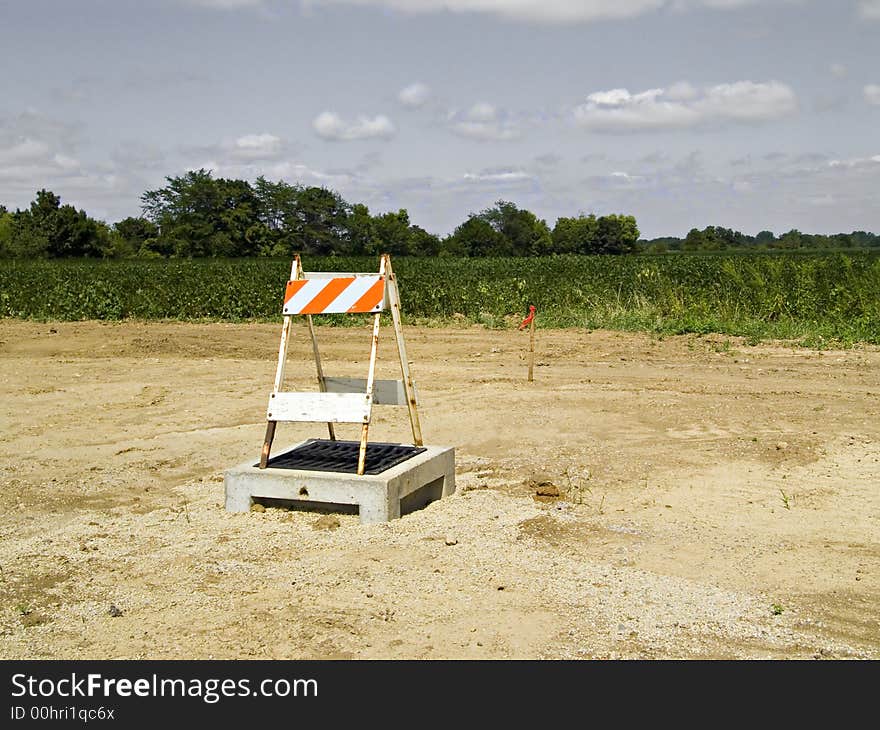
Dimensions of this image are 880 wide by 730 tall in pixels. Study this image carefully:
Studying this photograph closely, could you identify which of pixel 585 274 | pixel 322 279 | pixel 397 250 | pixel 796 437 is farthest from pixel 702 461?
pixel 397 250

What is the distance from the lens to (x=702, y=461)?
823 cm

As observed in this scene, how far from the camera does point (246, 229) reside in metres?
84.8

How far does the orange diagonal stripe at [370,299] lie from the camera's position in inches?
269

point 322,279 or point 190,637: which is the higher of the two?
point 322,279

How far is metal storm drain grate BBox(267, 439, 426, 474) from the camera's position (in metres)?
7.00

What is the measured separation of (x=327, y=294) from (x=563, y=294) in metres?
17.7

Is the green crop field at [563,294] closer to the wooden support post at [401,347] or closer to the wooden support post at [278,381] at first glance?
the wooden support post at [401,347]

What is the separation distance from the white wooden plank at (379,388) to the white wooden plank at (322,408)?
0.43 metres

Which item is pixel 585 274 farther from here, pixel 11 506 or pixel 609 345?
pixel 11 506

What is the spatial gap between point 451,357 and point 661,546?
35.2 ft

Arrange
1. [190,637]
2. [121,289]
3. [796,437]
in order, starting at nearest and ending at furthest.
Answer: [190,637] → [796,437] → [121,289]

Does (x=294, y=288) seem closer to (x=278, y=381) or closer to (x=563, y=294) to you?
(x=278, y=381)

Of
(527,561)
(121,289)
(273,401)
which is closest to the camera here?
(527,561)

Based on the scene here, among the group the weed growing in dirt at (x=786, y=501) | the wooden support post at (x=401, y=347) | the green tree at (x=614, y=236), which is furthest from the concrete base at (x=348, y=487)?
the green tree at (x=614, y=236)
